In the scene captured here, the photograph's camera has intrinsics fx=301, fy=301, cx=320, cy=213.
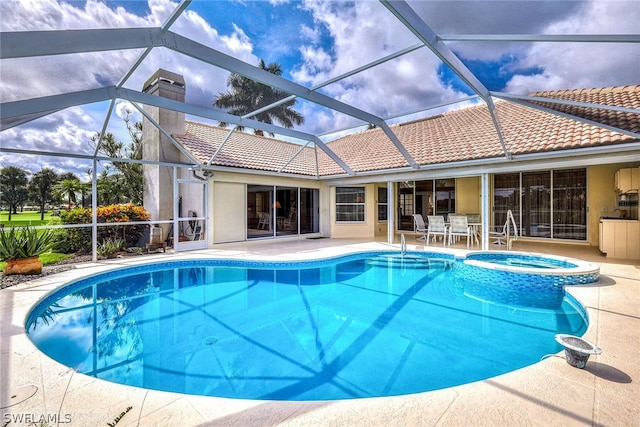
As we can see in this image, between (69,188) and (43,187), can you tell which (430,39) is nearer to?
(43,187)

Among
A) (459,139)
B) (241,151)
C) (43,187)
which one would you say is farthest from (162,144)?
(459,139)

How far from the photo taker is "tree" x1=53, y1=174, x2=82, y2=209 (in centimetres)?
1092

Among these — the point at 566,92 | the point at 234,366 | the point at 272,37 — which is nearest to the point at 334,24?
the point at 272,37

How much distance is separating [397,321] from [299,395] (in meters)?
2.62

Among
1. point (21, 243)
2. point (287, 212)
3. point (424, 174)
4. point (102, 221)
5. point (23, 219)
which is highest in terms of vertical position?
point (424, 174)

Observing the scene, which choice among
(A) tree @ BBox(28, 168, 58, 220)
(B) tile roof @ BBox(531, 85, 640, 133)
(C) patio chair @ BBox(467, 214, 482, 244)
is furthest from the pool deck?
(C) patio chair @ BBox(467, 214, 482, 244)

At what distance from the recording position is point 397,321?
5477 millimetres

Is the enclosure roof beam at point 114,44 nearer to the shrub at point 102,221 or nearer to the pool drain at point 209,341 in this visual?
the pool drain at point 209,341

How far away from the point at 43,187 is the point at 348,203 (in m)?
11.7

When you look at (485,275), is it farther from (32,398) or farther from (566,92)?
(32,398)

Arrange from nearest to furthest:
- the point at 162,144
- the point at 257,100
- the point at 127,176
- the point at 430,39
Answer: the point at 430,39 < the point at 162,144 < the point at 127,176 < the point at 257,100

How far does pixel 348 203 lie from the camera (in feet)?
48.2

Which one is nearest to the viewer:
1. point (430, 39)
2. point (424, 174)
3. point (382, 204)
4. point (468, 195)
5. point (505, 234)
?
point (430, 39)

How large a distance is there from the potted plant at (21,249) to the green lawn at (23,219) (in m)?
0.50
